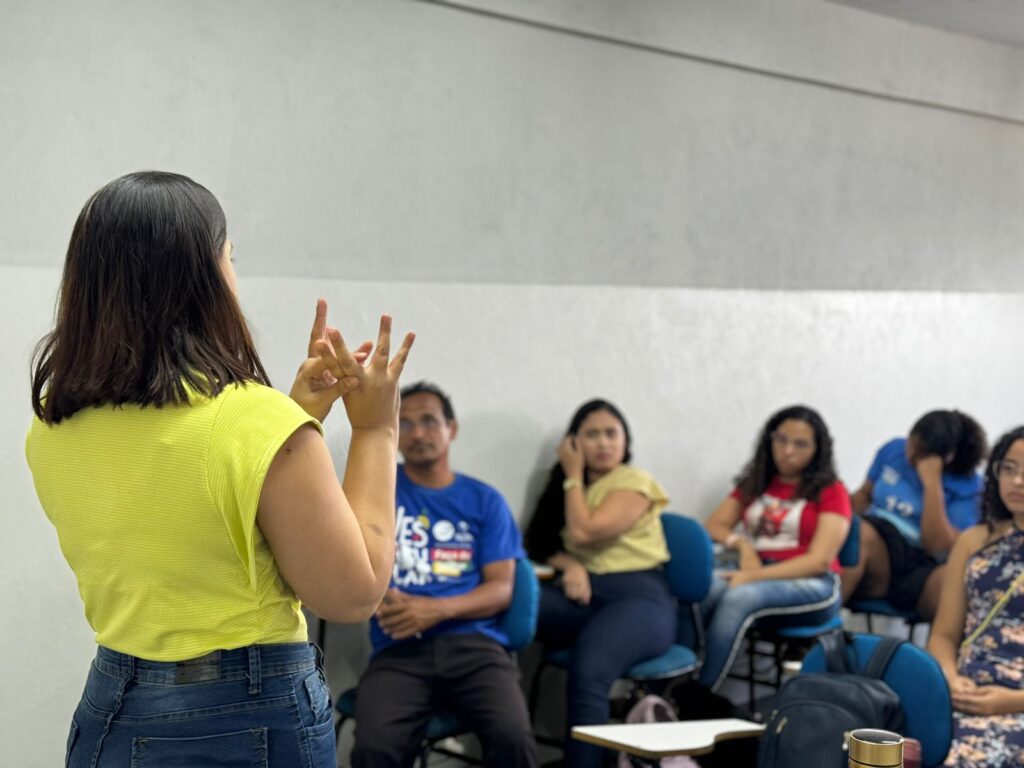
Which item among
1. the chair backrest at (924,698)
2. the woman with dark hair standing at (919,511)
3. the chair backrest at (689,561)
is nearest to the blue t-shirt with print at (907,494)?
the woman with dark hair standing at (919,511)

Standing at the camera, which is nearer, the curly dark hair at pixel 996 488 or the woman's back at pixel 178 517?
the woman's back at pixel 178 517

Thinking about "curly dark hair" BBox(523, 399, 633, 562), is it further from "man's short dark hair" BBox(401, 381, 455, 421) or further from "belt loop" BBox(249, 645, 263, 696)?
"belt loop" BBox(249, 645, 263, 696)

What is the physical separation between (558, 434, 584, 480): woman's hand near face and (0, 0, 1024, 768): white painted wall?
12cm

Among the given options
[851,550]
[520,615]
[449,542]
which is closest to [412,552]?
[449,542]

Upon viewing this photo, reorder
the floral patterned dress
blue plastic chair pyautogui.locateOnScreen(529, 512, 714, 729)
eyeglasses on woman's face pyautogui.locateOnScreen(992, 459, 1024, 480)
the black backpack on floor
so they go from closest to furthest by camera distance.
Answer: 1. the black backpack on floor
2. the floral patterned dress
3. eyeglasses on woman's face pyautogui.locateOnScreen(992, 459, 1024, 480)
4. blue plastic chair pyautogui.locateOnScreen(529, 512, 714, 729)

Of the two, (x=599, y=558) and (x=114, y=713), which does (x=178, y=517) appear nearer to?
(x=114, y=713)

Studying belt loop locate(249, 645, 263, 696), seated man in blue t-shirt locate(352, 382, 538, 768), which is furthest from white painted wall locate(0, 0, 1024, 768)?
belt loop locate(249, 645, 263, 696)

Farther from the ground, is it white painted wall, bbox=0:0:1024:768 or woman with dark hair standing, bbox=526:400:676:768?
white painted wall, bbox=0:0:1024:768

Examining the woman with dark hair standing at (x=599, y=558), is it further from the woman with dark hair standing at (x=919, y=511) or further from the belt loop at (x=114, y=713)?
the belt loop at (x=114, y=713)

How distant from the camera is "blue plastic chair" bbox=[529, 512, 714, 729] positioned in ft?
13.8

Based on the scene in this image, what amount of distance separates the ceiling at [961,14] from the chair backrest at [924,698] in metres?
3.59

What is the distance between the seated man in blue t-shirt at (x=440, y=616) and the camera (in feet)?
11.5

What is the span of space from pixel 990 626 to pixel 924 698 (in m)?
0.59

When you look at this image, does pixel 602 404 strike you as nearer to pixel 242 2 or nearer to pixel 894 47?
pixel 242 2
